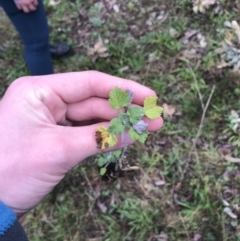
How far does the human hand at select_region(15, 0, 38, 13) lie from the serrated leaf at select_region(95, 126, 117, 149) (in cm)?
117

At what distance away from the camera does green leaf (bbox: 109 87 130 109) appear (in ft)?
4.30

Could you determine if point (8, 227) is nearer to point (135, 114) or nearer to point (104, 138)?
point (104, 138)

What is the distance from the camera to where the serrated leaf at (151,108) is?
1357 mm

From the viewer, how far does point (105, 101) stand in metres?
1.64

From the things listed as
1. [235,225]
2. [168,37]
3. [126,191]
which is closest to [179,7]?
[168,37]

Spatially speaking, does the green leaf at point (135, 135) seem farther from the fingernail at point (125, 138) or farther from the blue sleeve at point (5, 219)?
the blue sleeve at point (5, 219)

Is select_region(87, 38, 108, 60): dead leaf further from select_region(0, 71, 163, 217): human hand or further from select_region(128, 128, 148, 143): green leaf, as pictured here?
select_region(128, 128, 148, 143): green leaf

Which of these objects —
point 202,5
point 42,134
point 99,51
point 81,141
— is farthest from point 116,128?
point 202,5

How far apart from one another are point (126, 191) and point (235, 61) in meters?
0.99

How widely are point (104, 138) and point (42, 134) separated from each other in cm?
26

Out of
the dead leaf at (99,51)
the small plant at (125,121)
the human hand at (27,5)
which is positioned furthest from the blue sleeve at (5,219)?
the dead leaf at (99,51)

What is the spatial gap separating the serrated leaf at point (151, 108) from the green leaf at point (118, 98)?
7 cm

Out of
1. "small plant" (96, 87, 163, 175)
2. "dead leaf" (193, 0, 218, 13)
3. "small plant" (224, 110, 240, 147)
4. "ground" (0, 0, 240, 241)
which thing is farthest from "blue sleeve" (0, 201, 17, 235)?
"dead leaf" (193, 0, 218, 13)

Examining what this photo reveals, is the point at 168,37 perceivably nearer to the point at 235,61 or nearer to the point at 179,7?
the point at 179,7
